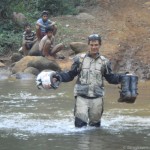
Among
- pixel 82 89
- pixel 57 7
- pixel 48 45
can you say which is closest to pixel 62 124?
pixel 82 89

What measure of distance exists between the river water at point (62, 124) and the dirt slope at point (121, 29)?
13.3 feet

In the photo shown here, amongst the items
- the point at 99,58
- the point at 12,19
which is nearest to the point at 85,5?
the point at 12,19

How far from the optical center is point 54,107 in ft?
38.3

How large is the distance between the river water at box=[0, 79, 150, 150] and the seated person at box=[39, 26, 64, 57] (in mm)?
4903

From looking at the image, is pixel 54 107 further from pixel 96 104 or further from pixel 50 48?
pixel 50 48

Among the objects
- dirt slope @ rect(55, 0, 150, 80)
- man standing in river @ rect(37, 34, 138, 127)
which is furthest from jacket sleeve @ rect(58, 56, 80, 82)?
dirt slope @ rect(55, 0, 150, 80)

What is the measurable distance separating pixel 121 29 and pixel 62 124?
13.5m

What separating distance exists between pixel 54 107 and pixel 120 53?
25.9 ft

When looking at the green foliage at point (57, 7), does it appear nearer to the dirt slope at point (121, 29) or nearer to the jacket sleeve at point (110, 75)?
the dirt slope at point (121, 29)

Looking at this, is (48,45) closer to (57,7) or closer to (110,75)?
(57,7)

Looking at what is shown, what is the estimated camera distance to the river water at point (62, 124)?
7.96 metres

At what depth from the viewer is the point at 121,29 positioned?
74.4 feet

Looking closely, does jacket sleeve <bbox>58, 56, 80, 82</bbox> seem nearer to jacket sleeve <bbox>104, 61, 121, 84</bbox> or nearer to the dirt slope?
jacket sleeve <bbox>104, 61, 121, 84</bbox>

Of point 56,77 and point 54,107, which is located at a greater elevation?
point 56,77
